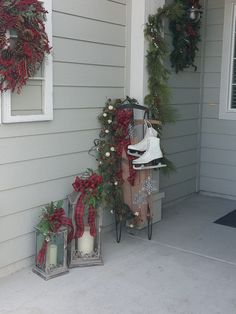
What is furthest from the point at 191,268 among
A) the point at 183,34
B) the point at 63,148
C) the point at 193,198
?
the point at 183,34

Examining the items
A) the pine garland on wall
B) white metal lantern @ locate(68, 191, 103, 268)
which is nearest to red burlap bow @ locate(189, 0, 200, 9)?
the pine garland on wall

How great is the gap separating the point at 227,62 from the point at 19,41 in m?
2.94

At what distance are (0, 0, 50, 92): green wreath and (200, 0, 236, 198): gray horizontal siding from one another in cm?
272

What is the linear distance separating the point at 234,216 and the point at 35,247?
2253 mm

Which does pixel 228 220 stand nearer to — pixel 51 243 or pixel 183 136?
pixel 183 136

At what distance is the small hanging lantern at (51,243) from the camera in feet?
9.46

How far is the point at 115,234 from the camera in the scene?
12.4 ft

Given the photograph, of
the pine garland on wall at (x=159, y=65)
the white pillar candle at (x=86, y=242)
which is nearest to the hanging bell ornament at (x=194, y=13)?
the pine garland on wall at (x=159, y=65)

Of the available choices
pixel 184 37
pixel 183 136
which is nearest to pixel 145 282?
pixel 183 136

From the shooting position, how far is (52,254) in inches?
115

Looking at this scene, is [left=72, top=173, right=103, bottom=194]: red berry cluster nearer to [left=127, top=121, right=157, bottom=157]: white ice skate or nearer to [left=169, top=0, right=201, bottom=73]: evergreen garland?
[left=127, top=121, right=157, bottom=157]: white ice skate

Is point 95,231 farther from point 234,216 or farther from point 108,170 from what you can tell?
point 234,216

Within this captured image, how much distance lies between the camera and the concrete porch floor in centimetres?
256

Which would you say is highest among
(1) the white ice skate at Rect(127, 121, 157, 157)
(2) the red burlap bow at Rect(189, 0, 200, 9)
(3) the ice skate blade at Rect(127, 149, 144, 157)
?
(2) the red burlap bow at Rect(189, 0, 200, 9)
